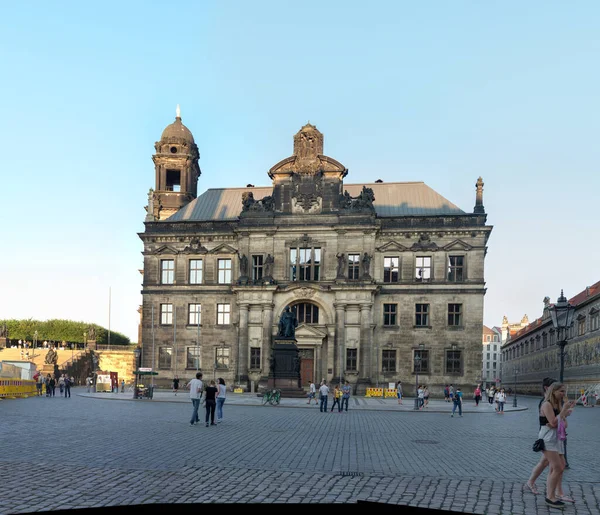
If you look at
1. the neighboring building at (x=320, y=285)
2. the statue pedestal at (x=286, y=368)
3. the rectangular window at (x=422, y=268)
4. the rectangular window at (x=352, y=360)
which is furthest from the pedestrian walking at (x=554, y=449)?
the rectangular window at (x=422, y=268)

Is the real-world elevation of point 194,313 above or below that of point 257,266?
below

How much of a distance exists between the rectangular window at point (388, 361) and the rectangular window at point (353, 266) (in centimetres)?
712

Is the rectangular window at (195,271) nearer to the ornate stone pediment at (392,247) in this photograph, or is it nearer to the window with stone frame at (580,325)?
the ornate stone pediment at (392,247)

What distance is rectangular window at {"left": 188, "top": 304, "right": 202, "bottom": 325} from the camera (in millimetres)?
58578

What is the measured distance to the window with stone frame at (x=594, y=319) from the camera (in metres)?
55.6

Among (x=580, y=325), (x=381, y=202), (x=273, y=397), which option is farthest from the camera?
(x=580, y=325)

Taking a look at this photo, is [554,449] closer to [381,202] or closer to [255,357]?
[255,357]

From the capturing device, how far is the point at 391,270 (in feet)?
182

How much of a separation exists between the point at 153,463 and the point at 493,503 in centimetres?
686

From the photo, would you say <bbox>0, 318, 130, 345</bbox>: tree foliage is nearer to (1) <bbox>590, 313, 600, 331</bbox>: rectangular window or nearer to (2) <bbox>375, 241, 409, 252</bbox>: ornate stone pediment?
(2) <bbox>375, 241, 409, 252</bbox>: ornate stone pediment

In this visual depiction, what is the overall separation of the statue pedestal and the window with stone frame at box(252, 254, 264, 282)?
14851 mm

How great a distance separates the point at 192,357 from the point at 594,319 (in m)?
36.8

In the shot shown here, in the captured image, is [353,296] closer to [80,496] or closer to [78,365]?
[78,365]

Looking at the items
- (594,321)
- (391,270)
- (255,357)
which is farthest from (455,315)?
(255,357)
